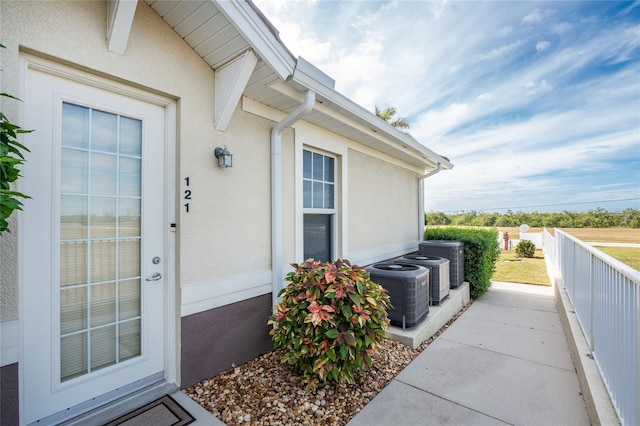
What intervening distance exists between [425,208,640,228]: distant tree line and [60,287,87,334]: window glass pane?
14.7 meters

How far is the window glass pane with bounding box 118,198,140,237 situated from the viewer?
2442 mm

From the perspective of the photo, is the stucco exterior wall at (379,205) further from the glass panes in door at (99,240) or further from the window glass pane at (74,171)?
the window glass pane at (74,171)

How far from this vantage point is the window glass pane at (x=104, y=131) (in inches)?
90.7

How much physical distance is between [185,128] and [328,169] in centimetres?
244

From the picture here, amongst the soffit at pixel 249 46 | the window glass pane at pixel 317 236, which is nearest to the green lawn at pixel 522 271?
the window glass pane at pixel 317 236

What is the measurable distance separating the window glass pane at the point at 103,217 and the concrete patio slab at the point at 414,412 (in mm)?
2569

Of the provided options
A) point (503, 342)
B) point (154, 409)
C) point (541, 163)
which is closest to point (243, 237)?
point (154, 409)

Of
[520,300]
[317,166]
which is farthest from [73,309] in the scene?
[520,300]

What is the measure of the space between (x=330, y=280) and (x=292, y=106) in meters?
2.20

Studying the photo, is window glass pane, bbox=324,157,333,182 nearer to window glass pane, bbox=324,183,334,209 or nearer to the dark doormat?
window glass pane, bbox=324,183,334,209

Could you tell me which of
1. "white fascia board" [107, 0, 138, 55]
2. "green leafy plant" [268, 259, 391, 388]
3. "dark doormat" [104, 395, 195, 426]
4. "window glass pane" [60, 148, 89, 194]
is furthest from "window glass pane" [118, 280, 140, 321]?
"white fascia board" [107, 0, 138, 55]

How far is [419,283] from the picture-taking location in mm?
3854

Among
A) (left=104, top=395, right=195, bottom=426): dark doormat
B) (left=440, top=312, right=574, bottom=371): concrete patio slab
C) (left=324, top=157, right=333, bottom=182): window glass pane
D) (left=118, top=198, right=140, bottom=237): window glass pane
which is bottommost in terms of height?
(left=440, top=312, right=574, bottom=371): concrete patio slab

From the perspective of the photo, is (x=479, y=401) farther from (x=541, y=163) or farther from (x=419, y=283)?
(x=541, y=163)
